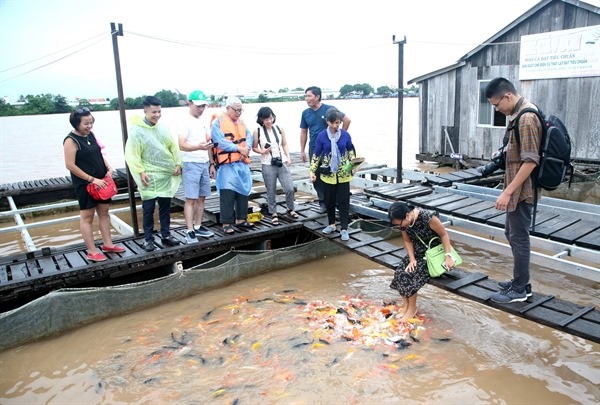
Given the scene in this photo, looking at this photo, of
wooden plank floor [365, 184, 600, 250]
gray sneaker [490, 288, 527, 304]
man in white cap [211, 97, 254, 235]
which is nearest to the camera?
gray sneaker [490, 288, 527, 304]

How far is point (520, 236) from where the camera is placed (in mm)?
4293

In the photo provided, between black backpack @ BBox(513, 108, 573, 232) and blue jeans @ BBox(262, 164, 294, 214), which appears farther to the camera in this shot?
blue jeans @ BBox(262, 164, 294, 214)

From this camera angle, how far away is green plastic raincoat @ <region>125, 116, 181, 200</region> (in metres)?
5.91

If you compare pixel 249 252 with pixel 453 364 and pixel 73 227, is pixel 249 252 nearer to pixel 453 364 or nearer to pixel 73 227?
pixel 453 364

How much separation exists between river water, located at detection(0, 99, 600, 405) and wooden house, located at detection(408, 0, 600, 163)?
22.8ft

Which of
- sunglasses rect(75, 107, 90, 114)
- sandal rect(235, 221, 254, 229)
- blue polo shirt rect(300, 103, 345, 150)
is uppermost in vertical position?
sunglasses rect(75, 107, 90, 114)

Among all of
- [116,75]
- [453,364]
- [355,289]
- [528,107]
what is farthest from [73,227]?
[528,107]

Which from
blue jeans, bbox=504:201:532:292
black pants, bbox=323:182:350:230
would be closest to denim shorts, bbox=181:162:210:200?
black pants, bbox=323:182:350:230

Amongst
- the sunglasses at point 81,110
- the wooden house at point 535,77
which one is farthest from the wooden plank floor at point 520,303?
the wooden house at point 535,77

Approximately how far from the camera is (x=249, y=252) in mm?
7012

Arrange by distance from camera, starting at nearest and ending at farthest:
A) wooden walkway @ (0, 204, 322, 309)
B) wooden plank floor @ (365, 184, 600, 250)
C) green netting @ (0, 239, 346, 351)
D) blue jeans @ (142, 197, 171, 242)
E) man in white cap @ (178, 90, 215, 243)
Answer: green netting @ (0, 239, 346, 351), wooden walkway @ (0, 204, 322, 309), wooden plank floor @ (365, 184, 600, 250), blue jeans @ (142, 197, 171, 242), man in white cap @ (178, 90, 215, 243)

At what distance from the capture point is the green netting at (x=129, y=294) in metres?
5.20

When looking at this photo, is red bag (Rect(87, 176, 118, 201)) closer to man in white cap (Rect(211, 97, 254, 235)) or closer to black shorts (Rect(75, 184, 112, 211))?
black shorts (Rect(75, 184, 112, 211))

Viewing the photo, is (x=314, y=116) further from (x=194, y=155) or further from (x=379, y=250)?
(x=379, y=250)
